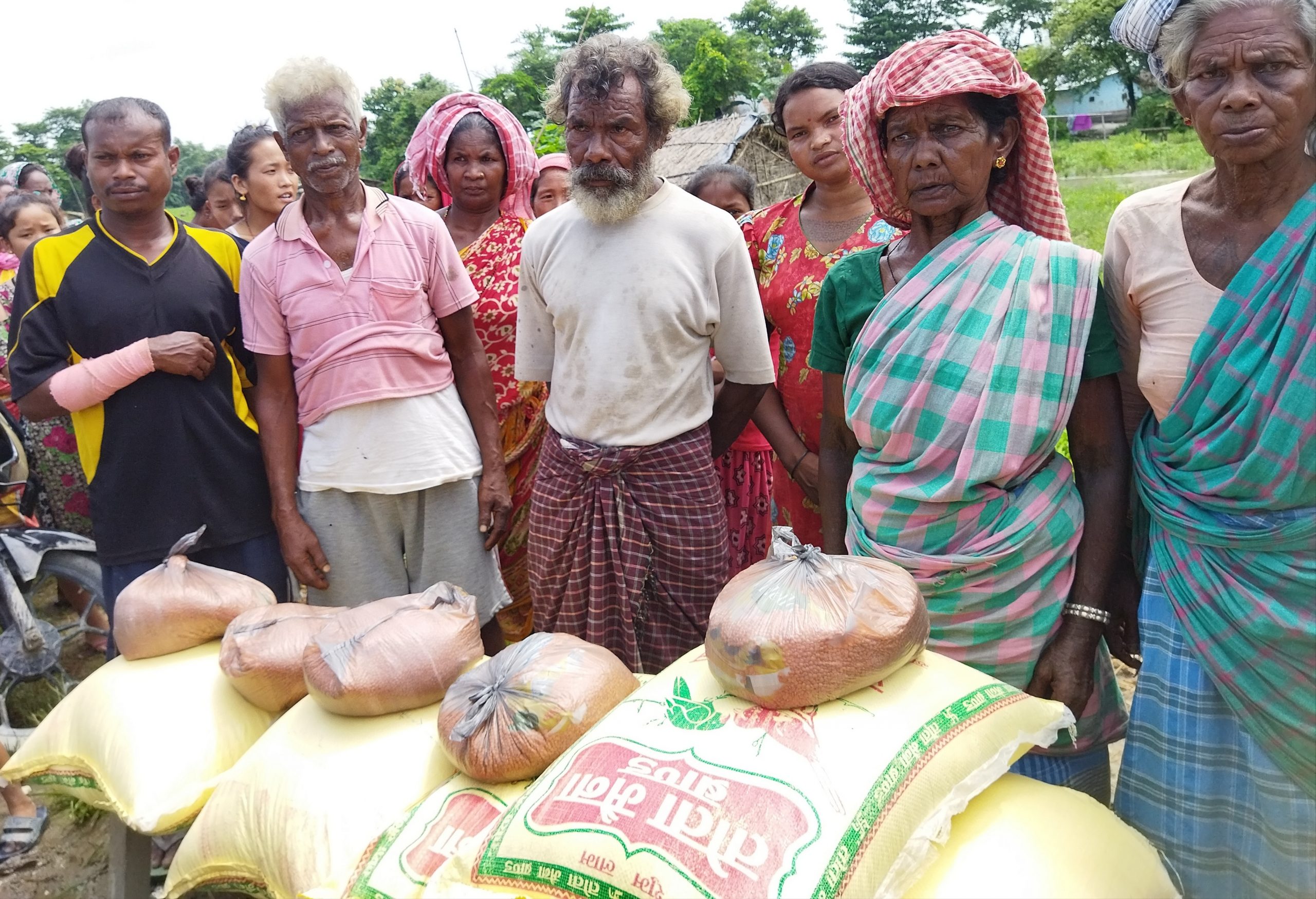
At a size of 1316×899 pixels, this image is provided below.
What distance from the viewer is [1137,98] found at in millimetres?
44844

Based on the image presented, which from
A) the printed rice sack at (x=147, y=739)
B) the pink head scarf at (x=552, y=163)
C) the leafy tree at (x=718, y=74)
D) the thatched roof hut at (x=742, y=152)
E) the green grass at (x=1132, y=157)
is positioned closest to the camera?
the printed rice sack at (x=147, y=739)

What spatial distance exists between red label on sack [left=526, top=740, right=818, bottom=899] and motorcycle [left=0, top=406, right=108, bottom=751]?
2961 mm

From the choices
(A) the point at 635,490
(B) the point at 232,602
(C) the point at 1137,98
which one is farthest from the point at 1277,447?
(C) the point at 1137,98

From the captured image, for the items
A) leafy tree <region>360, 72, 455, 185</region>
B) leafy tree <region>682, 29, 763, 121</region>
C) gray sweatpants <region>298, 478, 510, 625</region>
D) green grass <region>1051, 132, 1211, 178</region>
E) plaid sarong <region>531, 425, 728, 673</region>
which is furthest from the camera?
leafy tree <region>360, 72, 455, 185</region>

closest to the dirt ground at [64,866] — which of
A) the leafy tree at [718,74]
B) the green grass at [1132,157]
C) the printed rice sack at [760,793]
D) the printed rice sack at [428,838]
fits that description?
the printed rice sack at [428,838]

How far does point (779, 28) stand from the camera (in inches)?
2192

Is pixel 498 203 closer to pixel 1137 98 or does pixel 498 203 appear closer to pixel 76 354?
pixel 76 354

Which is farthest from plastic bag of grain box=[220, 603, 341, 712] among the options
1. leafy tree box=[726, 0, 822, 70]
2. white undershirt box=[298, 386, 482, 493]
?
leafy tree box=[726, 0, 822, 70]

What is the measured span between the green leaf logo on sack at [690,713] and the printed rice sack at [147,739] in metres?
1.16

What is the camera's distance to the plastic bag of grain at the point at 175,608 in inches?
88.4

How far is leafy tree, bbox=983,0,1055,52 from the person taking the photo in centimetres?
6000

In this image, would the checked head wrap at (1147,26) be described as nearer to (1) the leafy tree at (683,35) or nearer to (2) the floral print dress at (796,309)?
(2) the floral print dress at (796,309)

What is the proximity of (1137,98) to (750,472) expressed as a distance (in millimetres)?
50671

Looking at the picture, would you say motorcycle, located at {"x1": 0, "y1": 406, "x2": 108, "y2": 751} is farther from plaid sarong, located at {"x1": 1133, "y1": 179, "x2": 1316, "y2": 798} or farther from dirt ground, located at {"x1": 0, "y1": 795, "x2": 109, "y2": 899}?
plaid sarong, located at {"x1": 1133, "y1": 179, "x2": 1316, "y2": 798}
